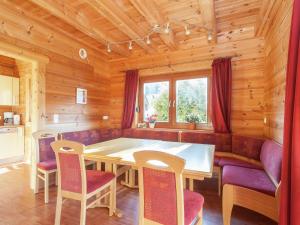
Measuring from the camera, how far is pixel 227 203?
1.88 metres

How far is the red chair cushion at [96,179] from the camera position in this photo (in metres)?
1.80

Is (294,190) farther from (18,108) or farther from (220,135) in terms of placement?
(18,108)

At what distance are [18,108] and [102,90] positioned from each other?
2.26 metres

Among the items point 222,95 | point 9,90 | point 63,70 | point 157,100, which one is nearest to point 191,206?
point 222,95

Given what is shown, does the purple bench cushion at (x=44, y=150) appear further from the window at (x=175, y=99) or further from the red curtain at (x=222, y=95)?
the red curtain at (x=222, y=95)

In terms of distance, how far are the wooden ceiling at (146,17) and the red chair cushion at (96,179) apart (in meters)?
2.08

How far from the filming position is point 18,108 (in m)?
4.64

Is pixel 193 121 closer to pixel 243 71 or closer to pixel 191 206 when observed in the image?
pixel 243 71

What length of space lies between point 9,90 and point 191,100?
4314 millimetres

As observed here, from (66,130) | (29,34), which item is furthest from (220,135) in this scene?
(29,34)

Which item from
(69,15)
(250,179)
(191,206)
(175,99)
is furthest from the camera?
(175,99)

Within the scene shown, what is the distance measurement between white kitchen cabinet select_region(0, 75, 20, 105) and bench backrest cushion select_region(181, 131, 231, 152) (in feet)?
13.6

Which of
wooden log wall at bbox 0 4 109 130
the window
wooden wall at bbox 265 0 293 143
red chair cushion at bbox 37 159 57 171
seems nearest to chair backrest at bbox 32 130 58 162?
red chair cushion at bbox 37 159 57 171

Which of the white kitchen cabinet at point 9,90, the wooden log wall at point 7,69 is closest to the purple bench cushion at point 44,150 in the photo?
the white kitchen cabinet at point 9,90
